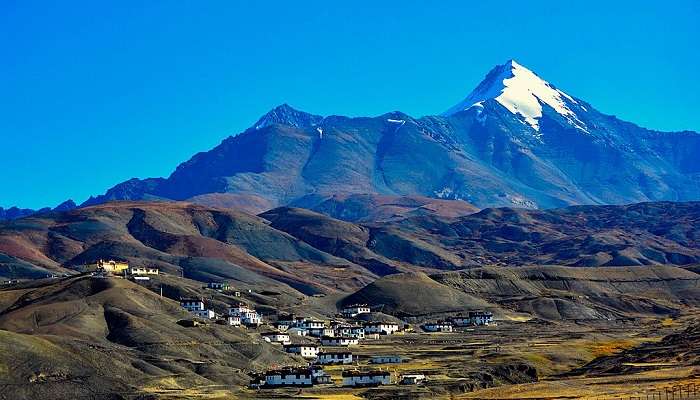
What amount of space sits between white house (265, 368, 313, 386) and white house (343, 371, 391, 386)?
4.40 meters

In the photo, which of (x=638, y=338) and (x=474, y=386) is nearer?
(x=474, y=386)

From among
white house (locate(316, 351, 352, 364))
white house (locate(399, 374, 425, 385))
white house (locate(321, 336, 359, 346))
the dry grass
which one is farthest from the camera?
white house (locate(321, 336, 359, 346))

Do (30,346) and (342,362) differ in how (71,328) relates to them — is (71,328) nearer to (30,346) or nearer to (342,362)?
(30,346)

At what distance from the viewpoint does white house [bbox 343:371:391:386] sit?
133500 mm

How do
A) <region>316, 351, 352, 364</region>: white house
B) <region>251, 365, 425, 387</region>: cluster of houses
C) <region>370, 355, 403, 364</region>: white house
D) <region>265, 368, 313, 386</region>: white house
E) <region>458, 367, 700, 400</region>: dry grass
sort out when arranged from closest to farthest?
<region>458, 367, 700, 400</region>: dry grass → <region>265, 368, 313, 386</region>: white house → <region>251, 365, 425, 387</region>: cluster of houses → <region>370, 355, 403, 364</region>: white house → <region>316, 351, 352, 364</region>: white house

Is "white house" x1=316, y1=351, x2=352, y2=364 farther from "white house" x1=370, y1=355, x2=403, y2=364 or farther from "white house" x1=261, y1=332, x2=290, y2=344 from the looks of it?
"white house" x1=261, y1=332, x2=290, y2=344

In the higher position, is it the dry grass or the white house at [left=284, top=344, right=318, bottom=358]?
the white house at [left=284, top=344, right=318, bottom=358]

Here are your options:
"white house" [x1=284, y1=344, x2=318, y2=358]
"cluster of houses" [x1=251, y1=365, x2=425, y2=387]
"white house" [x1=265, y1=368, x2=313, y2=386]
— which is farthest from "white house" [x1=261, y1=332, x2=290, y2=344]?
"white house" [x1=265, y1=368, x2=313, y2=386]

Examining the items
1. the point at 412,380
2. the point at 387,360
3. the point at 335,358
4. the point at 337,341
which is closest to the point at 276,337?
the point at 337,341

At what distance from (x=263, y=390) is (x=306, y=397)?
998 centimetres

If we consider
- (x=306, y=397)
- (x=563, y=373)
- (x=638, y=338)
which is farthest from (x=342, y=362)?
(x=638, y=338)

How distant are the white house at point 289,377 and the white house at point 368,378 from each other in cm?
440

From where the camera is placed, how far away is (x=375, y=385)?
13200cm

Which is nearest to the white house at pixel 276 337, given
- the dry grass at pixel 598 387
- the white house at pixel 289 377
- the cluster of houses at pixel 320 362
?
the cluster of houses at pixel 320 362
